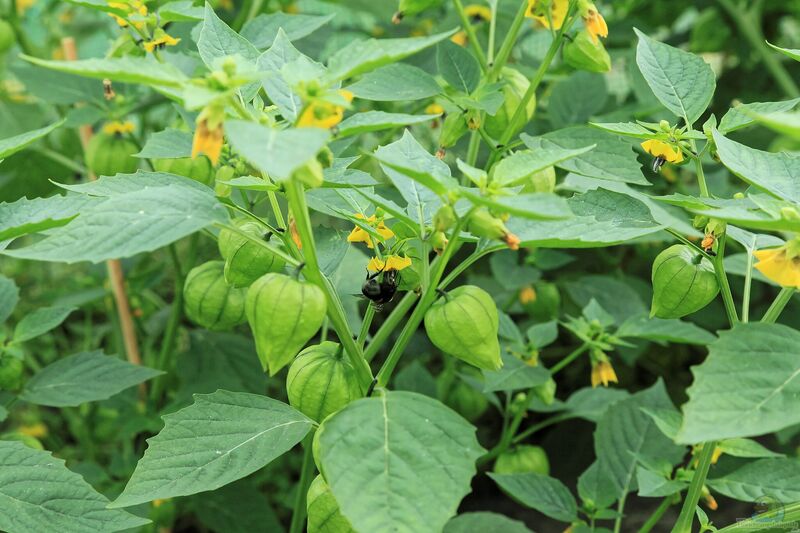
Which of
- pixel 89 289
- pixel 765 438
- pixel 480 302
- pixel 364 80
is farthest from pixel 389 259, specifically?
pixel 765 438

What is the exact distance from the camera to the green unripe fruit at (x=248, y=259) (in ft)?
2.37

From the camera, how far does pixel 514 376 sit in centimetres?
99

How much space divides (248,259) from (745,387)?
1.30 feet

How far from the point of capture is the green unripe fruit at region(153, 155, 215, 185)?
3.19ft

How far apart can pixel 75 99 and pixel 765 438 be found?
1.24 meters

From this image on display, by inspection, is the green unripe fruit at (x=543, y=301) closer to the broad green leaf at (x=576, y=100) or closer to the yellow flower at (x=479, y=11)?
the broad green leaf at (x=576, y=100)

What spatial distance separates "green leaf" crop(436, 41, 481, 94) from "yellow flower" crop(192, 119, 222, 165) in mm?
419

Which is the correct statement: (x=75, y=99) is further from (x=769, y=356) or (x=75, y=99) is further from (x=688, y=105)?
(x=769, y=356)

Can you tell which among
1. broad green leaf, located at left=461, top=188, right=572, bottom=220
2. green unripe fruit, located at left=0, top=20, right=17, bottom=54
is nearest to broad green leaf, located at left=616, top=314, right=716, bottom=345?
broad green leaf, located at left=461, top=188, right=572, bottom=220

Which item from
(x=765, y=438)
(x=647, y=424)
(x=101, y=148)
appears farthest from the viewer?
(x=765, y=438)

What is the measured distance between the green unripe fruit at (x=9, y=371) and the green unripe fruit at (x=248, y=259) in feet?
1.11

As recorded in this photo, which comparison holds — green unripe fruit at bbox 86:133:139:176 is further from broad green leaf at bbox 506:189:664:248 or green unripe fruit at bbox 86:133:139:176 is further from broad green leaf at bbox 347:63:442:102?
broad green leaf at bbox 506:189:664:248

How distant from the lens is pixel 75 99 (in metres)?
1.17

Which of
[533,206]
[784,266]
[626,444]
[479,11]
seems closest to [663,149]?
[784,266]
